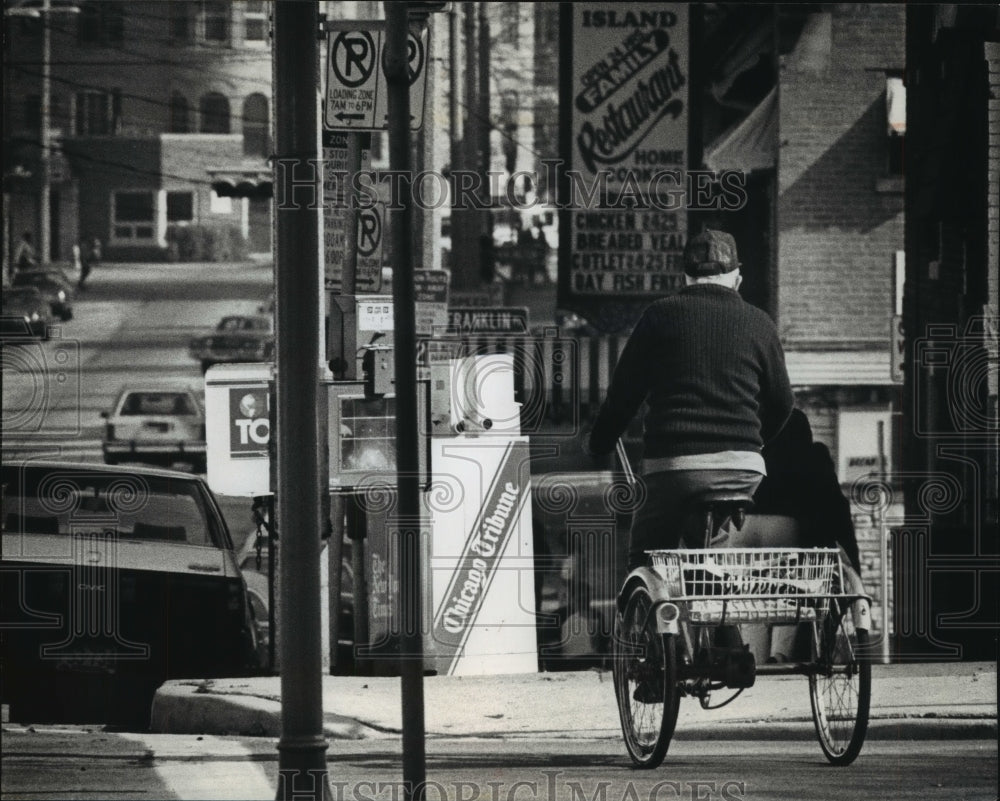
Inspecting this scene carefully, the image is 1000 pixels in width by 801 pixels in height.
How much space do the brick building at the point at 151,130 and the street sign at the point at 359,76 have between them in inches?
1525

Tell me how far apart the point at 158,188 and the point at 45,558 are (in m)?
42.9

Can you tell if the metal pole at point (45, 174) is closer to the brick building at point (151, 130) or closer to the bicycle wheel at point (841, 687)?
the brick building at point (151, 130)

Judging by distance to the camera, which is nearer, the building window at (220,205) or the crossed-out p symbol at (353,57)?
the crossed-out p symbol at (353,57)

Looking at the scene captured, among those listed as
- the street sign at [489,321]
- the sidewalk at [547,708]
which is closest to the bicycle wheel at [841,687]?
the sidewalk at [547,708]

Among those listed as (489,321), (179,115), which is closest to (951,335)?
(489,321)

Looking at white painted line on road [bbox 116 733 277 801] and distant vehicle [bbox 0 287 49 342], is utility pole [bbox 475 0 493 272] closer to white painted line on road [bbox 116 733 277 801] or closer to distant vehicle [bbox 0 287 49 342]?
distant vehicle [bbox 0 287 49 342]

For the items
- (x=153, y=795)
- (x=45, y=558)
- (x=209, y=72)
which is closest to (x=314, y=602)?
(x=153, y=795)

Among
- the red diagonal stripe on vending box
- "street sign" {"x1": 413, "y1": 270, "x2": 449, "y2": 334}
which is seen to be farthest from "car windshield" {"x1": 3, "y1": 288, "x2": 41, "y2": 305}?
the red diagonal stripe on vending box

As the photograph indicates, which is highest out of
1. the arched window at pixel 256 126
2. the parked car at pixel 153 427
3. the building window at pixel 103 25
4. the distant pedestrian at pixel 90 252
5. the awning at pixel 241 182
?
the building window at pixel 103 25

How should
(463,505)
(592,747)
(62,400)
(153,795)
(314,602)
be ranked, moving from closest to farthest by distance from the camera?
(314,602)
(153,795)
(592,747)
(463,505)
(62,400)

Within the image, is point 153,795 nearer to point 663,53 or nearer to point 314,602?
point 314,602

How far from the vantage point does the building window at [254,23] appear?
48.4 m

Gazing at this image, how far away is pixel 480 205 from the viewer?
27812 millimetres

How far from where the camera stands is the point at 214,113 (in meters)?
50.3
